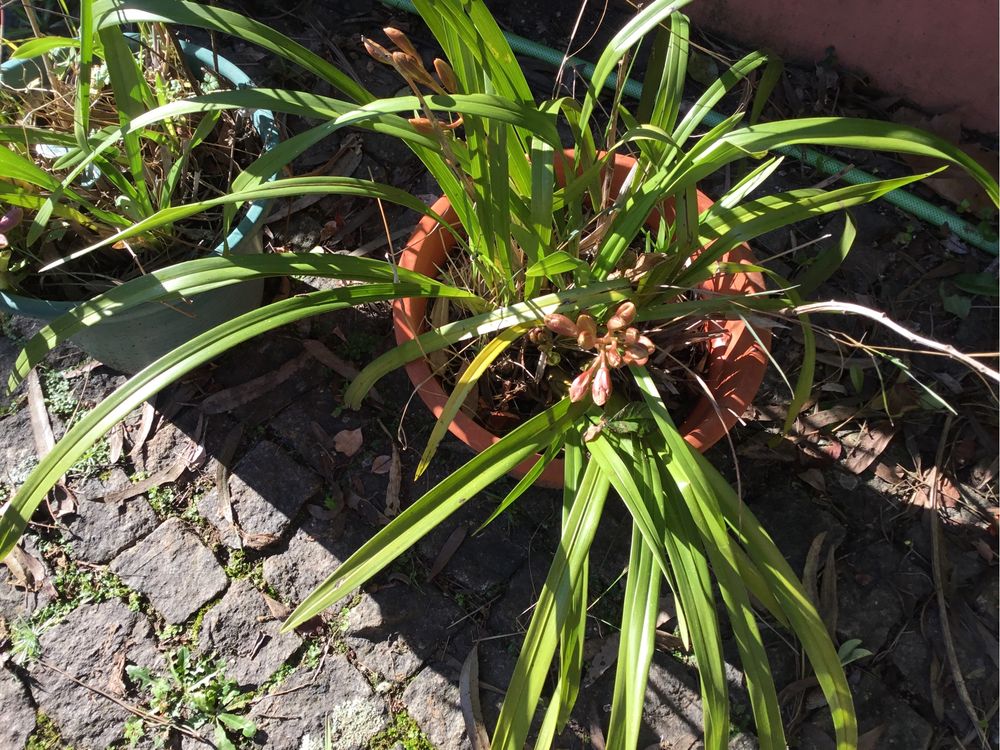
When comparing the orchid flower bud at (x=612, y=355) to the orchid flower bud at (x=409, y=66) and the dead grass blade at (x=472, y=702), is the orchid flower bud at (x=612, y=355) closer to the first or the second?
the orchid flower bud at (x=409, y=66)

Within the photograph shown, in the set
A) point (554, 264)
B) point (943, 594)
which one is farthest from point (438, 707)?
point (943, 594)

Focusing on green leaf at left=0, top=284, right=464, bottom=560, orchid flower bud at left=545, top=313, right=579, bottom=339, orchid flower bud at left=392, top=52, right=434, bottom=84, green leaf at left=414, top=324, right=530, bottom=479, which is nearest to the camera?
orchid flower bud at left=392, top=52, right=434, bottom=84

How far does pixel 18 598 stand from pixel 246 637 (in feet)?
1.68

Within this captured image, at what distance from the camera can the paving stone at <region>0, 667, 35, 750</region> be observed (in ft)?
5.17

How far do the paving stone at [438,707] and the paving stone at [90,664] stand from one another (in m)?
0.55

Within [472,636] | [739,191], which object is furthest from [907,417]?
[472,636]

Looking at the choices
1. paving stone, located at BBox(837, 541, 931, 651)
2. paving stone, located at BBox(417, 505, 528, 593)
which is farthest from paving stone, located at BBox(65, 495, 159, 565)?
paving stone, located at BBox(837, 541, 931, 651)

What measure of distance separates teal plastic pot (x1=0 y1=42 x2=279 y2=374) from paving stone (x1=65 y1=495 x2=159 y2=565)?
328 millimetres

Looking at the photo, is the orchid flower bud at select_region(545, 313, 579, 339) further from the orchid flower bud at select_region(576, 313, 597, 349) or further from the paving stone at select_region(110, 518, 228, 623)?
the paving stone at select_region(110, 518, 228, 623)

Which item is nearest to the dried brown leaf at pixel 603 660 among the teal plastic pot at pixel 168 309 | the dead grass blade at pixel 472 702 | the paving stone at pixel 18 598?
the dead grass blade at pixel 472 702

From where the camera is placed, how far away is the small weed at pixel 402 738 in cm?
158

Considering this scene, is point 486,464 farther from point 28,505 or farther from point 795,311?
point 28,505

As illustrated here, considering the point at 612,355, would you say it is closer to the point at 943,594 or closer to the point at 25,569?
the point at 943,594

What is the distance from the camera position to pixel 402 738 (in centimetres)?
158
